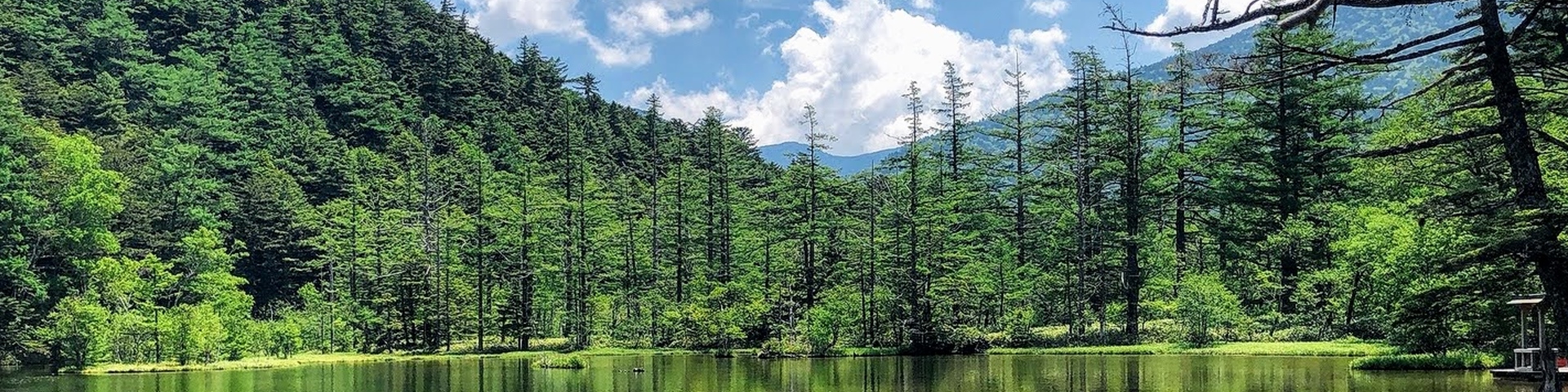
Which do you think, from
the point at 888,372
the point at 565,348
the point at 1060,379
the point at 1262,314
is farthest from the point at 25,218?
the point at 1262,314

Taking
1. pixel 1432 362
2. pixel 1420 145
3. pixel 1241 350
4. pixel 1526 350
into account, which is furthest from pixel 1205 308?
pixel 1420 145

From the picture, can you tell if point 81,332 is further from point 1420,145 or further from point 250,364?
point 1420,145

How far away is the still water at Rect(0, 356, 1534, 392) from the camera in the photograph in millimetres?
19844

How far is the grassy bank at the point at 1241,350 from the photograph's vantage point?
92.4 feet

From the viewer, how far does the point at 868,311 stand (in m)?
44.3

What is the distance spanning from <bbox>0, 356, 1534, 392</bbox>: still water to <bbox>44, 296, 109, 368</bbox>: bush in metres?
1.45

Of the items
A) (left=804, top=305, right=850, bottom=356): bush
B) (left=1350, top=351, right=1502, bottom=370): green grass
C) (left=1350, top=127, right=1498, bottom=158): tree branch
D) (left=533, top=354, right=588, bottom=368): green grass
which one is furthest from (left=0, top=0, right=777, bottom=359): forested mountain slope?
(left=1350, top=127, right=1498, bottom=158): tree branch

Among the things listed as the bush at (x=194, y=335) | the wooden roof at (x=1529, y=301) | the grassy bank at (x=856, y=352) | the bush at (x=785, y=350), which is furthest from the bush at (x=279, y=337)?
the wooden roof at (x=1529, y=301)

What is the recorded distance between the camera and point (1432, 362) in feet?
71.9

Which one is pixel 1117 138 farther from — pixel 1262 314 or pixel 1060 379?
pixel 1060 379

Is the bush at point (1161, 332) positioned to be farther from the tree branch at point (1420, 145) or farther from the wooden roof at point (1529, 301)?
the tree branch at point (1420, 145)

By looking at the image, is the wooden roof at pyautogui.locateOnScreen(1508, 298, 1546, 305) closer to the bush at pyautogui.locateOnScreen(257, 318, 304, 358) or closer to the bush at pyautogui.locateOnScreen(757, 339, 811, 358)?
the bush at pyautogui.locateOnScreen(757, 339, 811, 358)

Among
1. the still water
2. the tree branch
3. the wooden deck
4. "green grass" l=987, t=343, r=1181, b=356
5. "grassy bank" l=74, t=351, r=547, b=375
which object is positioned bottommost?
"grassy bank" l=74, t=351, r=547, b=375

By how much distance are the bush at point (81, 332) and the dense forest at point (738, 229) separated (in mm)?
137
